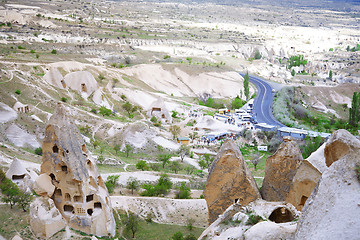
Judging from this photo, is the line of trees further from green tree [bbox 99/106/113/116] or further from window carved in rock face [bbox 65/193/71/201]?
green tree [bbox 99/106/113/116]

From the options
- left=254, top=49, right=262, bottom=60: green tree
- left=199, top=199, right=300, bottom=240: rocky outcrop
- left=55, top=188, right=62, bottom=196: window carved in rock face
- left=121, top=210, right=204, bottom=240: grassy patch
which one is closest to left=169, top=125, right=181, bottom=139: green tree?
left=121, top=210, right=204, bottom=240: grassy patch

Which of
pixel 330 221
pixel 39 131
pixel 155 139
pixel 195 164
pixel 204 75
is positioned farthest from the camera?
pixel 204 75

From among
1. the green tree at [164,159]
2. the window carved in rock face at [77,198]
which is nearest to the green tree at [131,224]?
the window carved in rock face at [77,198]

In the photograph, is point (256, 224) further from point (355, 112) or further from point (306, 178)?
point (355, 112)

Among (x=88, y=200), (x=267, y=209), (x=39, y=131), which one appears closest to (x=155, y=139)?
(x=39, y=131)

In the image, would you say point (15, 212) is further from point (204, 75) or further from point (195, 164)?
point (204, 75)

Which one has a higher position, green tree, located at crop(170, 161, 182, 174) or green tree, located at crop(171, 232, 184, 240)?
green tree, located at crop(171, 232, 184, 240)

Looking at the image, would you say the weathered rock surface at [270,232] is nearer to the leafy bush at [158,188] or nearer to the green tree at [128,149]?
the leafy bush at [158,188]
